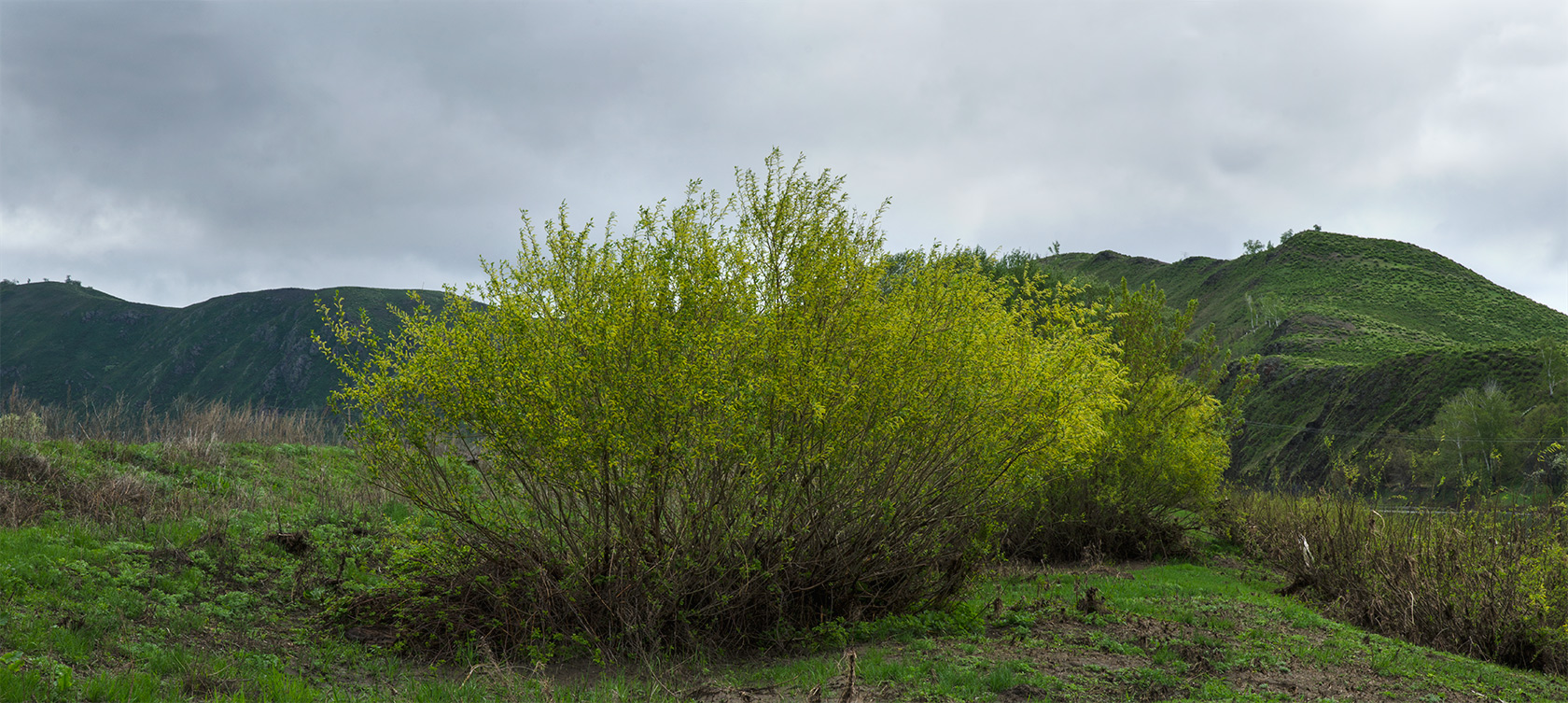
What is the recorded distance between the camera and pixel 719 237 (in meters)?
7.25

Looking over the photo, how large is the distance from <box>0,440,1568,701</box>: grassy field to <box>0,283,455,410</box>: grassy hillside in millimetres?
80371

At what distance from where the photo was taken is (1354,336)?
63.6 meters

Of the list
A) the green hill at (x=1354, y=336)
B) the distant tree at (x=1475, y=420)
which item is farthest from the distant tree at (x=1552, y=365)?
the distant tree at (x=1475, y=420)

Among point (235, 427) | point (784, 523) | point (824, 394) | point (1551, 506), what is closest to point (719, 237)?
point (824, 394)

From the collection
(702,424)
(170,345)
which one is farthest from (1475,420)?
(170,345)

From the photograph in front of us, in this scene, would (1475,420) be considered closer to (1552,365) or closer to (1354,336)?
(1552,365)

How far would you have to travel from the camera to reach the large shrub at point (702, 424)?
6.41 metres

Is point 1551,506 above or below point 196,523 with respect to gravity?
above

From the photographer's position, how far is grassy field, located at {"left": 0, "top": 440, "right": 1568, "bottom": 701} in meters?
5.89

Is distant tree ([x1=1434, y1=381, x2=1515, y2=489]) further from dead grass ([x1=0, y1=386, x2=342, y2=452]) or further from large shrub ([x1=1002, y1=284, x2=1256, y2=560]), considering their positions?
dead grass ([x1=0, y1=386, x2=342, y2=452])

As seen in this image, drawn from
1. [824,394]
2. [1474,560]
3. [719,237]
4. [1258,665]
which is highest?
[719,237]

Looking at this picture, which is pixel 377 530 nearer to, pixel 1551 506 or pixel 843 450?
pixel 843 450

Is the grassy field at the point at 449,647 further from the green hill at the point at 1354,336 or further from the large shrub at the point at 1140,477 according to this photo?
the green hill at the point at 1354,336

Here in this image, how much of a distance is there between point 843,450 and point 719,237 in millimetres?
2074
